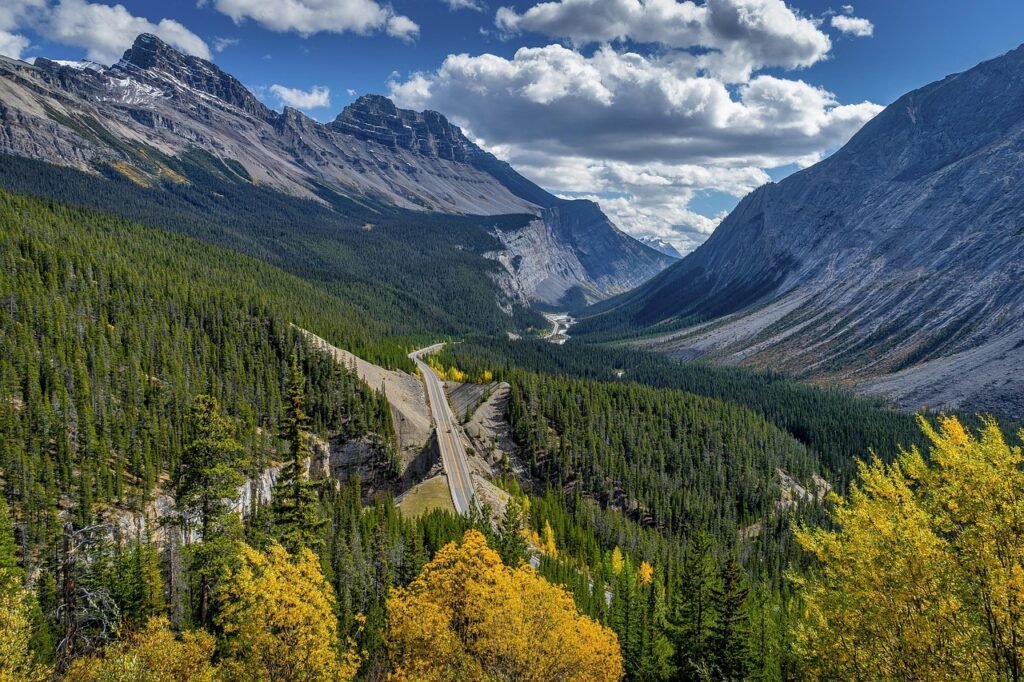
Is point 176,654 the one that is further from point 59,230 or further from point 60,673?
point 59,230

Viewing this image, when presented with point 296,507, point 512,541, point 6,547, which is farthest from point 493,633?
point 6,547

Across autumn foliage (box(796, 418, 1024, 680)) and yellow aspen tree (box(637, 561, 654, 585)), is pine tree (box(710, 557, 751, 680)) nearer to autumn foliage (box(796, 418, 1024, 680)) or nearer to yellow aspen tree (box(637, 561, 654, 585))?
autumn foliage (box(796, 418, 1024, 680))

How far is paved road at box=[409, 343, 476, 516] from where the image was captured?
93.9 meters

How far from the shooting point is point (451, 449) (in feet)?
376

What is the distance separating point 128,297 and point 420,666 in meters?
116

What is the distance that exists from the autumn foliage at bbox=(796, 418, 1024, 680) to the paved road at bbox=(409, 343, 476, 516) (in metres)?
63.3

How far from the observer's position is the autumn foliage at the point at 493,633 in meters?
29.0

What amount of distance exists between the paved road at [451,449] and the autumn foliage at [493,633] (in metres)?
48.9

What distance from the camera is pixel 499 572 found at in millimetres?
33000

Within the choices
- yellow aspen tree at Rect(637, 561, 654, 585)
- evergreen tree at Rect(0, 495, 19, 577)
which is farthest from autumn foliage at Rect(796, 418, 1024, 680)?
yellow aspen tree at Rect(637, 561, 654, 585)

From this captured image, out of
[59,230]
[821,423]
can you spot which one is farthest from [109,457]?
[821,423]

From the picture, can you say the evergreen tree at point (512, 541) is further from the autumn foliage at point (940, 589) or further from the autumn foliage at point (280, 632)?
the autumn foliage at point (940, 589)

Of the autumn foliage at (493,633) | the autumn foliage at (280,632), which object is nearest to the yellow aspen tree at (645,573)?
the autumn foliage at (493,633)

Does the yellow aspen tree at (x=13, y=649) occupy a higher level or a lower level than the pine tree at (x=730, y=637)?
higher
